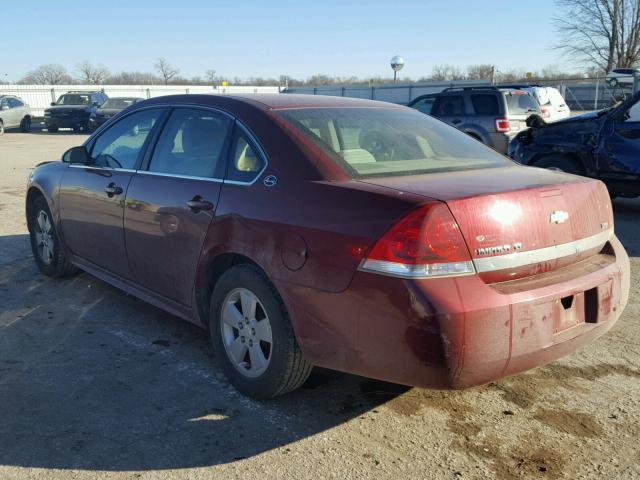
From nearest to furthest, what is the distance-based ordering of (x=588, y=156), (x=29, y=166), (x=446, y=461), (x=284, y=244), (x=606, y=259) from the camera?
(x=446, y=461) < (x=284, y=244) < (x=606, y=259) < (x=588, y=156) < (x=29, y=166)

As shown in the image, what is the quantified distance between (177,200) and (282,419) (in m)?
1.45

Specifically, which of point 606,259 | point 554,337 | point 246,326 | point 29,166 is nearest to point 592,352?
point 606,259

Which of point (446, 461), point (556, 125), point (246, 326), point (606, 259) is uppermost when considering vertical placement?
point (556, 125)

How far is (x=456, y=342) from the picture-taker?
8.52 ft

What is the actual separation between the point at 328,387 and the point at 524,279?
4.37ft

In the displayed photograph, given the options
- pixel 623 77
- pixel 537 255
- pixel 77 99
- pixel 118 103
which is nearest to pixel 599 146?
pixel 537 255

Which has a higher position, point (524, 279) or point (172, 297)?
point (524, 279)

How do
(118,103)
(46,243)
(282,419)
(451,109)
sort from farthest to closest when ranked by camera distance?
(118,103), (451,109), (46,243), (282,419)

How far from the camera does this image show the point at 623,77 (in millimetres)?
25453

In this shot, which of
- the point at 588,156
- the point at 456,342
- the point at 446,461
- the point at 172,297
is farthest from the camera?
the point at 588,156

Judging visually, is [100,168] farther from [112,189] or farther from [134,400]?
[134,400]

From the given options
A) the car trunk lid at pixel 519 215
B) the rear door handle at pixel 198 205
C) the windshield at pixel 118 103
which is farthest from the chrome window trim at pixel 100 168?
the windshield at pixel 118 103

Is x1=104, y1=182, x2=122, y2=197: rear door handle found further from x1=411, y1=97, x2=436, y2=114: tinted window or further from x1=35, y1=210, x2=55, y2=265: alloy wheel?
x1=411, y1=97, x2=436, y2=114: tinted window

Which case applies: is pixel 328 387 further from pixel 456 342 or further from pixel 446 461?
pixel 456 342
